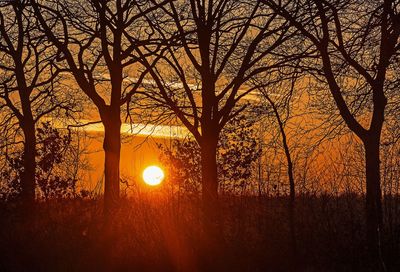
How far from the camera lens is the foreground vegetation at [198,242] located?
37.8ft

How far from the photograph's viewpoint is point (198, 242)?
12.5 meters

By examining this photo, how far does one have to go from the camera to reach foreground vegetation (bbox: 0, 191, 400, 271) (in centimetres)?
1151

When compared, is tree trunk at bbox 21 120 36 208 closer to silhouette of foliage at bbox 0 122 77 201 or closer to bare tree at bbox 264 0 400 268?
silhouette of foliage at bbox 0 122 77 201

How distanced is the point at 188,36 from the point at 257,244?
334 inches

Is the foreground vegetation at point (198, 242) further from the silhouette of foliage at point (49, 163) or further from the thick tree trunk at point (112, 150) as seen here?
the silhouette of foliage at point (49, 163)

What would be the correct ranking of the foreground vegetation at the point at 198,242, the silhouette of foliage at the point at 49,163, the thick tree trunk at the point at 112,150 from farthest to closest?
the silhouette of foliage at the point at 49,163 → the thick tree trunk at the point at 112,150 → the foreground vegetation at the point at 198,242

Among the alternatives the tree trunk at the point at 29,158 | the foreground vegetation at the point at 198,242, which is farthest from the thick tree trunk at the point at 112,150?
the foreground vegetation at the point at 198,242

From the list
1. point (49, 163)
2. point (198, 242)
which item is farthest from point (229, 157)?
point (198, 242)

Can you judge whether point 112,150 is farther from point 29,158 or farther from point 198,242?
point 198,242

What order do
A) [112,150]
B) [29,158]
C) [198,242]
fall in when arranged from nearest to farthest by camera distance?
[198,242], [112,150], [29,158]

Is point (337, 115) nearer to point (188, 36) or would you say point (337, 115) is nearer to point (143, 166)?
point (188, 36)

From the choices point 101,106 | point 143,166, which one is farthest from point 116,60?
point 143,166

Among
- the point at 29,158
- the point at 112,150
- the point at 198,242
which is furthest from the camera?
the point at 29,158

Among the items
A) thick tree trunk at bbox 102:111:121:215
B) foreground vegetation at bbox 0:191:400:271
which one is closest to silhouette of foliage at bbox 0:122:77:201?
thick tree trunk at bbox 102:111:121:215
